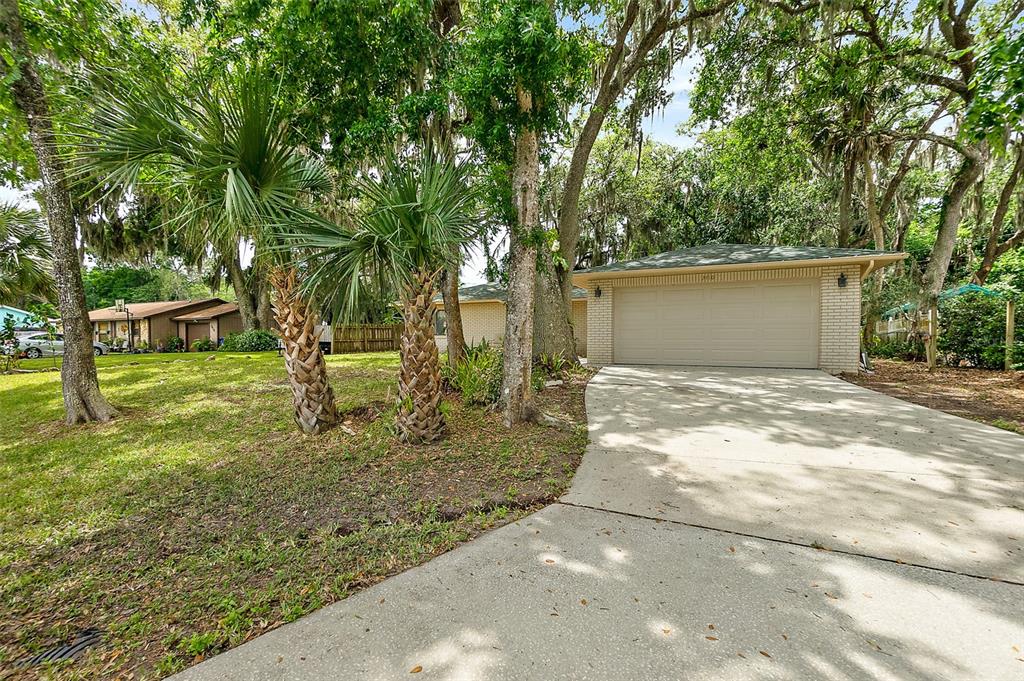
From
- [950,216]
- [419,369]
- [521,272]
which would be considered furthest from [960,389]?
[419,369]

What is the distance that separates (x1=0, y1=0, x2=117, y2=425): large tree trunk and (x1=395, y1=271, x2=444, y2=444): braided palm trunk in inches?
187

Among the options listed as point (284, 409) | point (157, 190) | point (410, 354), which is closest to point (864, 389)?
point (410, 354)

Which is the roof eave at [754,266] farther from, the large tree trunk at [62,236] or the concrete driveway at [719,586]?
the large tree trunk at [62,236]

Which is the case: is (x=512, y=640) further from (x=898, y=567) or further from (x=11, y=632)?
(x=11, y=632)

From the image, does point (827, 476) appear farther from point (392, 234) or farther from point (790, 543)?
point (392, 234)

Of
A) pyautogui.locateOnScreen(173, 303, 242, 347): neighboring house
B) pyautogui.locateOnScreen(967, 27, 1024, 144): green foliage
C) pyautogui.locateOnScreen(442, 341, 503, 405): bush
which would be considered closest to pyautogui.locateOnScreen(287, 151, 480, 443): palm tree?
pyautogui.locateOnScreen(442, 341, 503, 405): bush

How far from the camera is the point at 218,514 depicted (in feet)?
10.5

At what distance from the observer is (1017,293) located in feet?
27.5

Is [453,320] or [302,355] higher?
[453,320]

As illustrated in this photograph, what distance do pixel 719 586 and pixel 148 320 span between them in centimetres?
3258

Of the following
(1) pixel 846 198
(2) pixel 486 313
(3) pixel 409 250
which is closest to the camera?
(3) pixel 409 250

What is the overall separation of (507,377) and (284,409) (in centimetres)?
346

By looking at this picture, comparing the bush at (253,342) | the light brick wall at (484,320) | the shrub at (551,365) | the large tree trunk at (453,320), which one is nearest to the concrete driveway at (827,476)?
the shrub at (551,365)

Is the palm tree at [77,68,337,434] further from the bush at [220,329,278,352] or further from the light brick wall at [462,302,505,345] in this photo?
the bush at [220,329,278,352]
